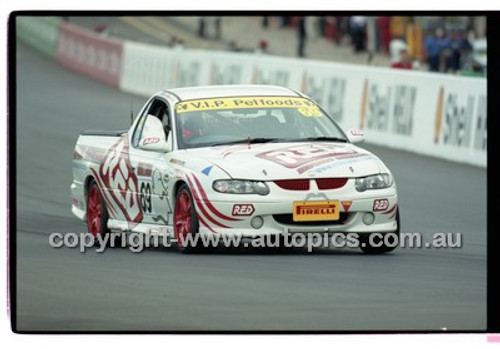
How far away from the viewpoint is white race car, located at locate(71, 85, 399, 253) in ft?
35.1

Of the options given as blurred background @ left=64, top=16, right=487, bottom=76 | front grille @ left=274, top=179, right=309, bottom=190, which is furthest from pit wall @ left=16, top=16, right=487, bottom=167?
front grille @ left=274, top=179, right=309, bottom=190

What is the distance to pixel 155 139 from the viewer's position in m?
11.5

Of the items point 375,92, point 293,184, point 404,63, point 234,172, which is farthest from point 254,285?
point 404,63

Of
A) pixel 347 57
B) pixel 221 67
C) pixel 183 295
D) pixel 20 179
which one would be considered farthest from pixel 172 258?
pixel 347 57

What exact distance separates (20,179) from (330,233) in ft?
28.4

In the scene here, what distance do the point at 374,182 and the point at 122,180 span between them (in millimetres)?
2097

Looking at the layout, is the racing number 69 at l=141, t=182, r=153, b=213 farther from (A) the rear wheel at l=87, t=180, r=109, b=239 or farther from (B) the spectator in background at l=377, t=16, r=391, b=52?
(B) the spectator in background at l=377, t=16, r=391, b=52

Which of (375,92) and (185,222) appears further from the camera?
(375,92)

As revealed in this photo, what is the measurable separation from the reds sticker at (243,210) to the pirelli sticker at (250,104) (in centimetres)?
98

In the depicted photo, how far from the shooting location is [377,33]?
41.5 meters

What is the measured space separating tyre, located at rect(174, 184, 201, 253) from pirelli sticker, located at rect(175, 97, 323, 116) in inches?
29.3

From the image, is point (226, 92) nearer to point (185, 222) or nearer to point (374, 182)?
point (185, 222)

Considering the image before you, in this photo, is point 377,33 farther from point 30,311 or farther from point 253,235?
point 30,311

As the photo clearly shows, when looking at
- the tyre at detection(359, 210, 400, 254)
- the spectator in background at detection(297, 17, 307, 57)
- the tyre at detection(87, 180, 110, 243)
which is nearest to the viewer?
the tyre at detection(359, 210, 400, 254)
